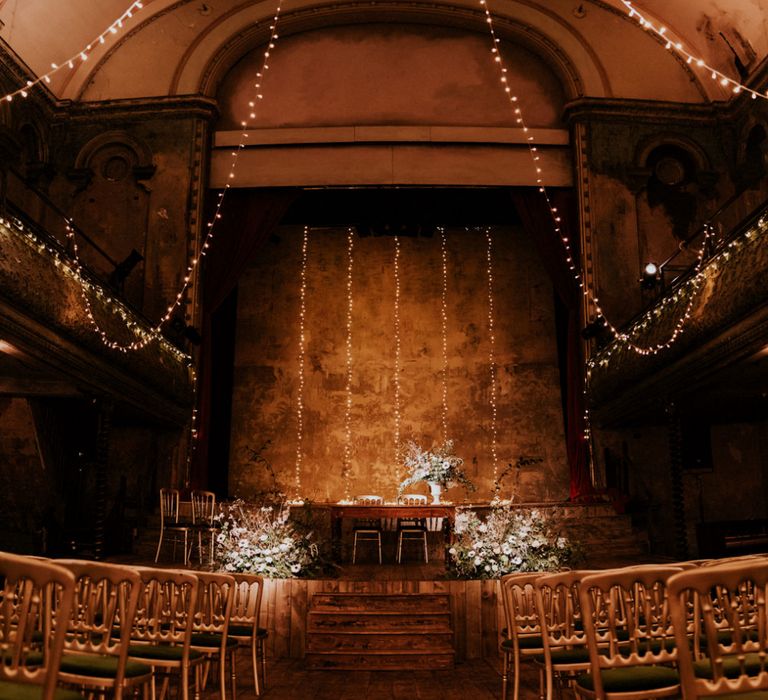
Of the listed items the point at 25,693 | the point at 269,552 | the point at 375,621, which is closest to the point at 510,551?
the point at 375,621

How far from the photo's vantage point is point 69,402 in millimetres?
11414

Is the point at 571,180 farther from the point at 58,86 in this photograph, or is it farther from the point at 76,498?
the point at 76,498

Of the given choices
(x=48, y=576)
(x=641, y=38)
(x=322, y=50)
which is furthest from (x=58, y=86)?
(x=48, y=576)

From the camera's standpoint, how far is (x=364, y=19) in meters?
13.2

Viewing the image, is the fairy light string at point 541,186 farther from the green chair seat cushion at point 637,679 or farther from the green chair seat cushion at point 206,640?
the green chair seat cushion at point 637,679

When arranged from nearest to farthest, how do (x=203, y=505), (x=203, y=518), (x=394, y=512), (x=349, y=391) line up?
(x=394, y=512), (x=203, y=518), (x=203, y=505), (x=349, y=391)

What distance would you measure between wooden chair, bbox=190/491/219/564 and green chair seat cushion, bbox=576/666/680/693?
20.0 ft

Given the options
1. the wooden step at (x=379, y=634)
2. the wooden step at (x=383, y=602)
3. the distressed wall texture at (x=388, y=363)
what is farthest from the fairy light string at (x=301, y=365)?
the wooden step at (x=379, y=634)

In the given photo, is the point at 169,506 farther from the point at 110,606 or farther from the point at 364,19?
the point at 364,19

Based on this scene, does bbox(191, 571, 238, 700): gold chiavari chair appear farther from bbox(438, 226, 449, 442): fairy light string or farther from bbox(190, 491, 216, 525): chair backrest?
bbox(438, 226, 449, 442): fairy light string

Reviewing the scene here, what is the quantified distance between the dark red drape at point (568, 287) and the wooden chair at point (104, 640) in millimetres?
9242

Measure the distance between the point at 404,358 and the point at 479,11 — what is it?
19.1 feet

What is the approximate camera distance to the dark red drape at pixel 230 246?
12.1m

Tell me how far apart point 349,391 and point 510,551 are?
7.49m
